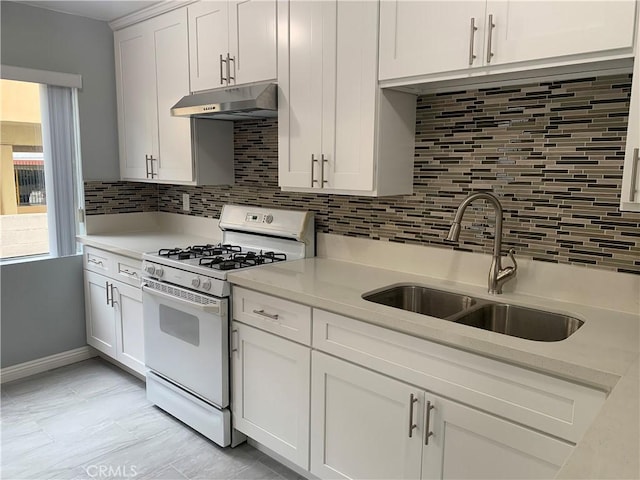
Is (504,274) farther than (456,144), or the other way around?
(456,144)

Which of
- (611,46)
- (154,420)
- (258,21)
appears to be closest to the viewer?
(611,46)

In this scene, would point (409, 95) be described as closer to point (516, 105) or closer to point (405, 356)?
point (516, 105)

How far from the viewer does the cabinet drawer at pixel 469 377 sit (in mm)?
1342

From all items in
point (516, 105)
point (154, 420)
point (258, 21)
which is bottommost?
point (154, 420)

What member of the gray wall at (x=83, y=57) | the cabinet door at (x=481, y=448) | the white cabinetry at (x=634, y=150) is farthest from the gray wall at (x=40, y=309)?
the white cabinetry at (x=634, y=150)

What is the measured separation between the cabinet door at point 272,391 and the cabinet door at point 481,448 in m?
0.59

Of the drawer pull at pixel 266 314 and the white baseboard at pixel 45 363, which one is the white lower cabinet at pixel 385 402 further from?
the white baseboard at pixel 45 363

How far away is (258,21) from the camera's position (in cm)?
247

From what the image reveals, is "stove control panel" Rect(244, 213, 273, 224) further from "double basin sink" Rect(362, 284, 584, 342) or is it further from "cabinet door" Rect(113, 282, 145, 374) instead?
"double basin sink" Rect(362, 284, 584, 342)

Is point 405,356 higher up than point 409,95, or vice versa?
point 409,95

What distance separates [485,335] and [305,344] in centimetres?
79

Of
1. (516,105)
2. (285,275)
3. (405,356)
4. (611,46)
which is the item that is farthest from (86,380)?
(611,46)

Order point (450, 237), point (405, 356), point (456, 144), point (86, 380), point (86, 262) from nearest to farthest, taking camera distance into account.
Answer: point (405, 356) → point (450, 237) → point (456, 144) → point (86, 380) → point (86, 262)

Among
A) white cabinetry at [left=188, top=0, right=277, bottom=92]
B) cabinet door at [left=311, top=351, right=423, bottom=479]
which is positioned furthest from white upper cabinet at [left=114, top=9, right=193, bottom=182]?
cabinet door at [left=311, top=351, right=423, bottom=479]
